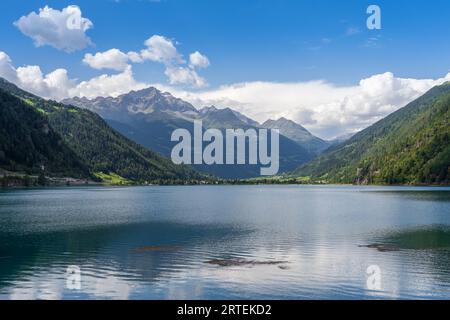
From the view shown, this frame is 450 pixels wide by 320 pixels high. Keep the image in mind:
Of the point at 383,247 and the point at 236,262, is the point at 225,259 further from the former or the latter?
the point at 383,247

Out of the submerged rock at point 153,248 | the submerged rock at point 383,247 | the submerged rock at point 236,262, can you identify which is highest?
the submerged rock at point 383,247

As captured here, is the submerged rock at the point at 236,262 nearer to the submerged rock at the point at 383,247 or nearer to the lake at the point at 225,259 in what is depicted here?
the lake at the point at 225,259

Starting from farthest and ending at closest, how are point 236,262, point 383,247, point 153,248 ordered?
point 153,248 < point 383,247 < point 236,262

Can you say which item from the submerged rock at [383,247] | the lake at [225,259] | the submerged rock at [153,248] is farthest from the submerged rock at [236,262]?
the submerged rock at [383,247]

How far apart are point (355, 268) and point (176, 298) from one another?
24060 millimetres

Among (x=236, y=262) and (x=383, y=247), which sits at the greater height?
(x=383, y=247)

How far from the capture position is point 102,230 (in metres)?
95.3

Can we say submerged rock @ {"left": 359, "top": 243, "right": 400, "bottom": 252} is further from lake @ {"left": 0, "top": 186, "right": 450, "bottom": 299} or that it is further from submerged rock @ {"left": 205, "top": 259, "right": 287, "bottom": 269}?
submerged rock @ {"left": 205, "top": 259, "right": 287, "bottom": 269}

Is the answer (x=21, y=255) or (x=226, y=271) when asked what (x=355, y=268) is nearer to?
(x=226, y=271)

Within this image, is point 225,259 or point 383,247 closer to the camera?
point 225,259

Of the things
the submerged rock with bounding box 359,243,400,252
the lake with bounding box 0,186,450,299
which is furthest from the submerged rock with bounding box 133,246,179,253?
the submerged rock with bounding box 359,243,400,252

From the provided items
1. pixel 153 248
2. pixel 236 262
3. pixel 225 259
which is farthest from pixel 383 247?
pixel 153 248

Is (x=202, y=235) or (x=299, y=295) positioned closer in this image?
(x=299, y=295)
